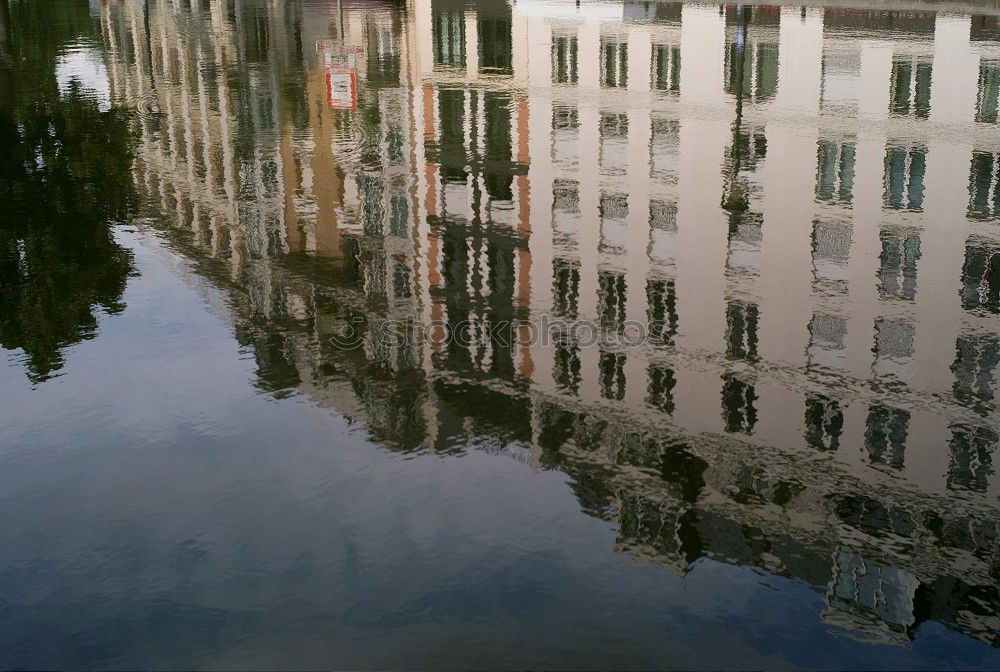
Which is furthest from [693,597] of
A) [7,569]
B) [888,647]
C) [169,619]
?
[7,569]

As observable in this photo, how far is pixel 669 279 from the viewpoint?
19.9 metres

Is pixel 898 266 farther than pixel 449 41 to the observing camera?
No

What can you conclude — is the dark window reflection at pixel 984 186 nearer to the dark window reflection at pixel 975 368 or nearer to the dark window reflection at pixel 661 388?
the dark window reflection at pixel 975 368

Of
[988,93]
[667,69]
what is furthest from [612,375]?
[667,69]

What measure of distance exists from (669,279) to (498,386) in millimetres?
5661

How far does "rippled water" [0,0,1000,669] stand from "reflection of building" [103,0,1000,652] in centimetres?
7

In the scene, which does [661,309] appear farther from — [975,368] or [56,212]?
[56,212]

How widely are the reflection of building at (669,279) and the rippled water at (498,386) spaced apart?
0.24ft

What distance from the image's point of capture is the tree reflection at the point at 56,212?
1738 centimetres

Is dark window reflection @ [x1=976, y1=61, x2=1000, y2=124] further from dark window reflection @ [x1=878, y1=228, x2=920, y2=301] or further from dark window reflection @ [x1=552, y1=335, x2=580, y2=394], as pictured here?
dark window reflection @ [x1=552, y1=335, x2=580, y2=394]

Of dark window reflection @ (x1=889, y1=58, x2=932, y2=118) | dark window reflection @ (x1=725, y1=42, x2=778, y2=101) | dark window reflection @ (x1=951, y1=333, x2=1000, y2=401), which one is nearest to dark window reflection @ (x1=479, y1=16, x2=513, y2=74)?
dark window reflection @ (x1=725, y1=42, x2=778, y2=101)

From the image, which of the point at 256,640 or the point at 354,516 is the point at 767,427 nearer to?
the point at 354,516

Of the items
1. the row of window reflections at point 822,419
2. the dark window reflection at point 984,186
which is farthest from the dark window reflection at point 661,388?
the dark window reflection at point 984,186

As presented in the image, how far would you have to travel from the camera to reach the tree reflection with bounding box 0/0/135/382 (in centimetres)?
1738
